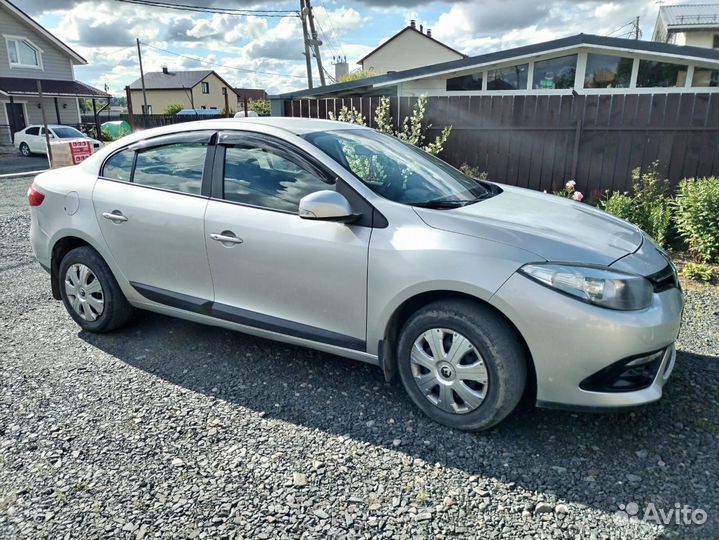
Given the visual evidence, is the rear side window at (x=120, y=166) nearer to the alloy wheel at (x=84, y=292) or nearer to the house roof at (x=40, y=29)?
the alloy wheel at (x=84, y=292)

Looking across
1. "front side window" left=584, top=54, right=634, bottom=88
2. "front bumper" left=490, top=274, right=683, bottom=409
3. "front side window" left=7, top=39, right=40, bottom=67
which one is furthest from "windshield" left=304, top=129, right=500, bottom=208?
"front side window" left=7, top=39, right=40, bottom=67

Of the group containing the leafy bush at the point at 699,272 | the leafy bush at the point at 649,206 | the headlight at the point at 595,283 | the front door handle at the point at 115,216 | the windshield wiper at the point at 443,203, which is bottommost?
the leafy bush at the point at 699,272

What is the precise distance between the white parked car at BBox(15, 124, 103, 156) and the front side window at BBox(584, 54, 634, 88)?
709 inches

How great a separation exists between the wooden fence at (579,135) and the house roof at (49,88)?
23873 mm

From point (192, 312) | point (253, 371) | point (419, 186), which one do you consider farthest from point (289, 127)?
point (253, 371)

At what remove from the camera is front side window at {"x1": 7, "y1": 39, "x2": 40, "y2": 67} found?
26688 millimetres

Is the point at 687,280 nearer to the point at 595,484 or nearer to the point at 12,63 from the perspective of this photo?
the point at 595,484

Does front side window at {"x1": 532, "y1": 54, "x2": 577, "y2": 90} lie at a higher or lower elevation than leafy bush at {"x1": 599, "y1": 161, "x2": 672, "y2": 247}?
higher

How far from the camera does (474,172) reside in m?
8.09

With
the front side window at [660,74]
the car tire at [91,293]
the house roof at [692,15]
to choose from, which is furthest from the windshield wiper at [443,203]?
the house roof at [692,15]

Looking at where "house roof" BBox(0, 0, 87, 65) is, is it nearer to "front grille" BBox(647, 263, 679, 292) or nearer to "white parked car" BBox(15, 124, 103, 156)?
"white parked car" BBox(15, 124, 103, 156)

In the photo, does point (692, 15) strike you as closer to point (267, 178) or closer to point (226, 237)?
point (267, 178)

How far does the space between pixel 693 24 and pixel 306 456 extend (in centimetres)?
3789

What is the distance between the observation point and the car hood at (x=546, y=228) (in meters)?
2.65
